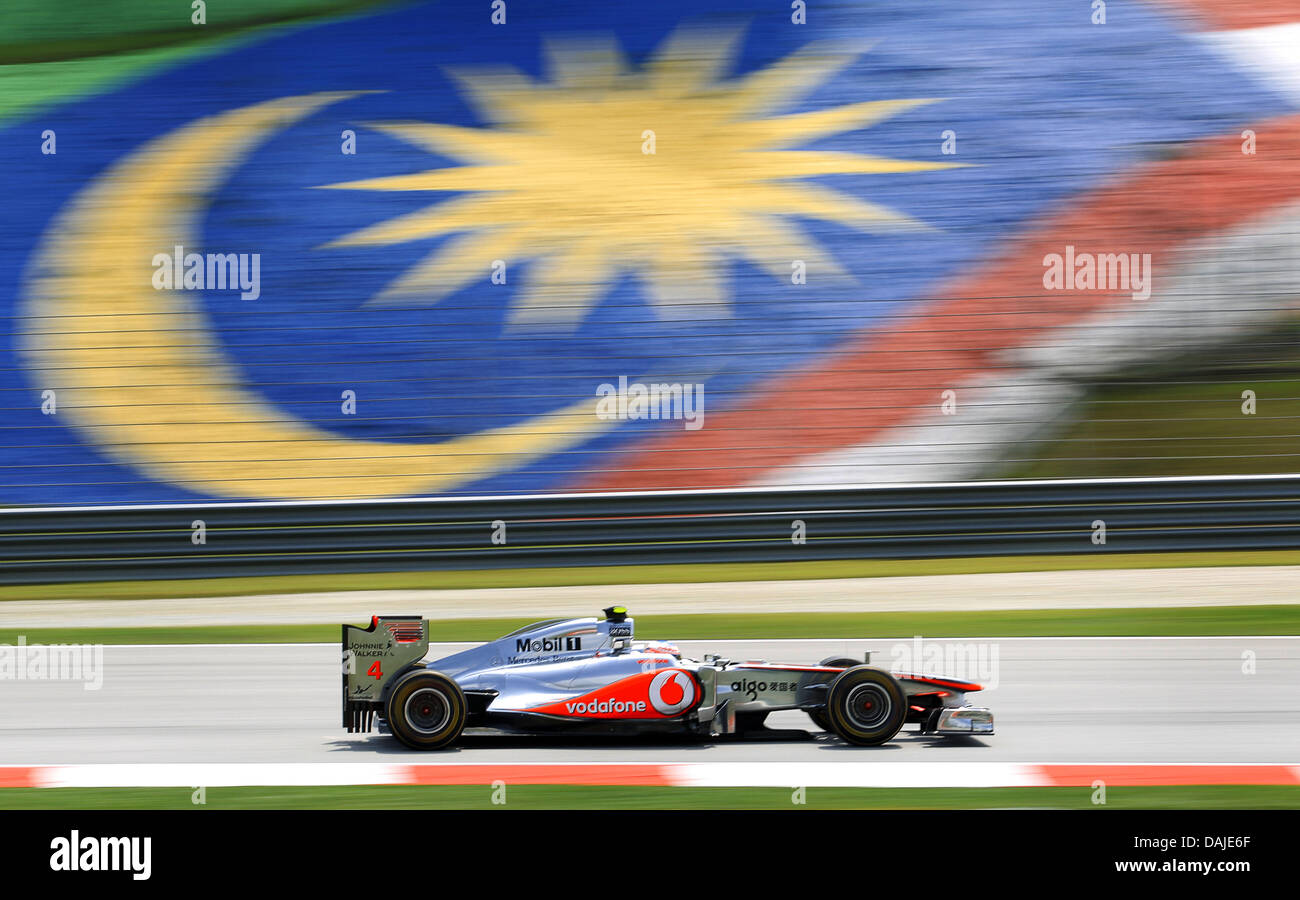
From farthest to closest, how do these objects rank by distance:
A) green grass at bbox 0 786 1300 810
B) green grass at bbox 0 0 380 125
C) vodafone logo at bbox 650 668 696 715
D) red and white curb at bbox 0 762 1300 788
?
green grass at bbox 0 0 380 125
vodafone logo at bbox 650 668 696 715
red and white curb at bbox 0 762 1300 788
green grass at bbox 0 786 1300 810

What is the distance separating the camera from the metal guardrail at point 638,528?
10.5 metres

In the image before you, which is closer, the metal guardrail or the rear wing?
the rear wing

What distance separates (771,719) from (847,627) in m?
2.78

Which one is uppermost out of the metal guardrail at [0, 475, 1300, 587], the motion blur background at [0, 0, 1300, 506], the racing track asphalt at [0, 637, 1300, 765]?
the motion blur background at [0, 0, 1300, 506]

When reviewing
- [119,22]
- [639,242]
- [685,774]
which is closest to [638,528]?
[639,242]

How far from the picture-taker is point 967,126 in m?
14.0

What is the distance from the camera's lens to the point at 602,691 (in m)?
5.33

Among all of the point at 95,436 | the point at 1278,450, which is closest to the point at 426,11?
the point at 95,436

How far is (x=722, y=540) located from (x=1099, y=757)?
215 inches

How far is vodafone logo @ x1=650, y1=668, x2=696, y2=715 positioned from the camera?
5.31 m

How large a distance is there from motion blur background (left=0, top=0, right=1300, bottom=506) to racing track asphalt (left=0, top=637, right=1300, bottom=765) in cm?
426

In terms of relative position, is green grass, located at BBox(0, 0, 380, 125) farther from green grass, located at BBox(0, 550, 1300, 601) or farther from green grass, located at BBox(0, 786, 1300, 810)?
green grass, located at BBox(0, 786, 1300, 810)

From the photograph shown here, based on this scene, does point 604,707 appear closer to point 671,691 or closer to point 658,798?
point 671,691

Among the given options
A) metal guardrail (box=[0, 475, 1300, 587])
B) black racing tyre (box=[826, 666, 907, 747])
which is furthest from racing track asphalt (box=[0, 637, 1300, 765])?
metal guardrail (box=[0, 475, 1300, 587])
